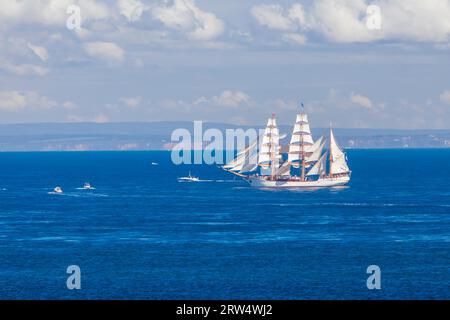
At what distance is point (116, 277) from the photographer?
94562 millimetres

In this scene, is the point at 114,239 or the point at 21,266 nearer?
the point at 21,266

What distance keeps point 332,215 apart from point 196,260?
5823 centimetres

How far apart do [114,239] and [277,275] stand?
3674cm

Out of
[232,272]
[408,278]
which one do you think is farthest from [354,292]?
[232,272]

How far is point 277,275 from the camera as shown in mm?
95312

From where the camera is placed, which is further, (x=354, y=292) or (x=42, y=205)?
(x=42, y=205)

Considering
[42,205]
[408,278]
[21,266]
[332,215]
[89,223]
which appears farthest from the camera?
[42,205]

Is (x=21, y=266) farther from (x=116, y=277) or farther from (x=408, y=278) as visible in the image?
(x=408, y=278)

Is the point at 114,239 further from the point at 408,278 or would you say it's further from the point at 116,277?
the point at 408,278
